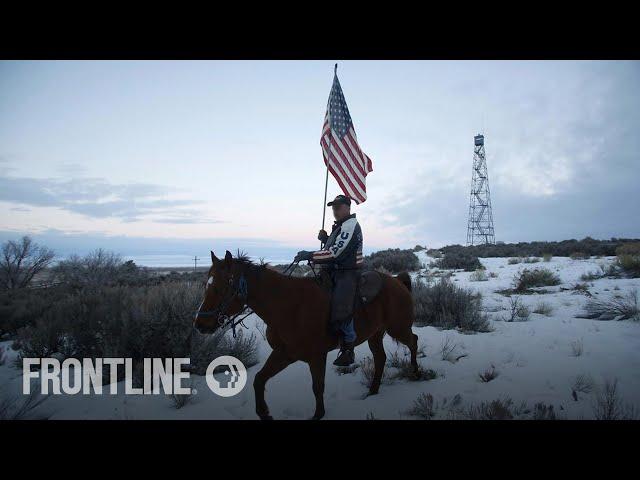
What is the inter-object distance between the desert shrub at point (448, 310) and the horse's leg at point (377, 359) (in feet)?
10.8

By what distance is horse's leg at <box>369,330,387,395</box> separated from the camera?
3838mm

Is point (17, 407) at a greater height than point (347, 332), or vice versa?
point (347, 332)

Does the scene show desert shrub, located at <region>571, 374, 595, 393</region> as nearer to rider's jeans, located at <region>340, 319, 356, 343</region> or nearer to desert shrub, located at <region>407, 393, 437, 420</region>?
desert shrub, located at <region>407, 393, 437, 420</region>

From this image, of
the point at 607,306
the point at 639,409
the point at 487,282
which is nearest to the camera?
the point at 639,409

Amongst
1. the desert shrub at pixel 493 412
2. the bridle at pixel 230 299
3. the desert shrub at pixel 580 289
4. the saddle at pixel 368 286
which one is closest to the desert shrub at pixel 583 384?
the desert shrub at pixel 493 412

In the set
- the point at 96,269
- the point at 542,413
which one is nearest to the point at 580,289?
the point at 542,413

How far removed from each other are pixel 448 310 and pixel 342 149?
16.1 ft

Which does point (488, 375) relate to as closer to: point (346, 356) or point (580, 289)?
point (346, 356)

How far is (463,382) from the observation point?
3998mm
